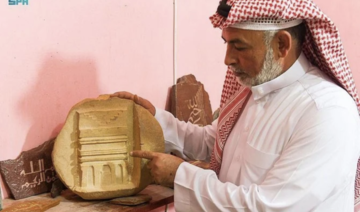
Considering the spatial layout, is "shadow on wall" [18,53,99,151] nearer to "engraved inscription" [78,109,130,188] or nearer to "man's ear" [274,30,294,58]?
"engraved inscription" [78,109,130,188]

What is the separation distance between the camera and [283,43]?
162 centimetres

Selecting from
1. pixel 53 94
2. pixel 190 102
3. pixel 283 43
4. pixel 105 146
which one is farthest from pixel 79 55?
pixel 283 43

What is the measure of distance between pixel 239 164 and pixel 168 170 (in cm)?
23

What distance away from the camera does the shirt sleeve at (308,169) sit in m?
1.50

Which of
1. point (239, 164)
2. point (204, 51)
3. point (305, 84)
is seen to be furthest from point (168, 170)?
point (204, 51)

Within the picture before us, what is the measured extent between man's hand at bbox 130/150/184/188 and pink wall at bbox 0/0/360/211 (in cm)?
37

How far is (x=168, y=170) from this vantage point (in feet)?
5.58

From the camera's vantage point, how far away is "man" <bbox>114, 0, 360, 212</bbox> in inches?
59.6

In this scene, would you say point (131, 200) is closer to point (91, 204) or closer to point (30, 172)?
point (91, 204)

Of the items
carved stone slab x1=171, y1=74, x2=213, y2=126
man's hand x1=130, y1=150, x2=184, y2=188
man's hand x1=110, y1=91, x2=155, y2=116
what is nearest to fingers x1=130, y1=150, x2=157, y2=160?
man's hand x1=130, y1=150, x2=184, y2=188

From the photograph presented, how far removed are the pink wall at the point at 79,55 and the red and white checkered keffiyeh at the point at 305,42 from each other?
0.45m

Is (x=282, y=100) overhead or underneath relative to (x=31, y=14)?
underneath

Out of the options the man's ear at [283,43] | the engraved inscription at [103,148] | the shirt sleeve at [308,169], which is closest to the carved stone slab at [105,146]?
the engraved inscription at [103,148]

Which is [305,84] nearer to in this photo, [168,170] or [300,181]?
[300,181]
